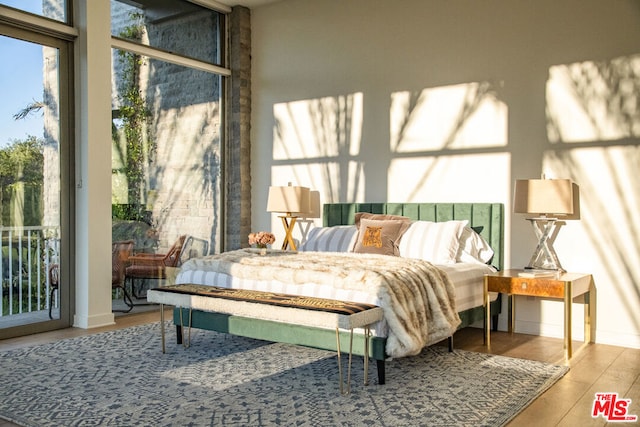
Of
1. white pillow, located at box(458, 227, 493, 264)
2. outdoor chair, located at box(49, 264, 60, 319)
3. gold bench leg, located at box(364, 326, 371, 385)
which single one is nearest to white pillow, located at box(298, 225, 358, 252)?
white pillow, located at box(458, 227, 493, 264)

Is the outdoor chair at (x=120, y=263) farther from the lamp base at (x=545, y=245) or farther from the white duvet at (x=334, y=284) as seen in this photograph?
the lamp base at (x=545, y=245)

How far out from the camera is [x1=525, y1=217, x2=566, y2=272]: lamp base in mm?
4980

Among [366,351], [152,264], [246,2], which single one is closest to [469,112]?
[366,351]

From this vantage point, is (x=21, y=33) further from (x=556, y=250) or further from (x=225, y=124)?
(x=556, y=250)

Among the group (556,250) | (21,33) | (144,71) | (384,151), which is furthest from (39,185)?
(556,250)

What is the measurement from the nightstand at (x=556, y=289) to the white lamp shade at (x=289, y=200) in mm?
2158

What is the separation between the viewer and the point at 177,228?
21.4 feet

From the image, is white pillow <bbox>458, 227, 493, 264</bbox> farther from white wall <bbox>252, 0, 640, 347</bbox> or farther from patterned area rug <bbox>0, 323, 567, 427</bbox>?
patterned area rug <bbox>0, 323, 567, 427</bbox>

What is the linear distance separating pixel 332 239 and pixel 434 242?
101 centimetres

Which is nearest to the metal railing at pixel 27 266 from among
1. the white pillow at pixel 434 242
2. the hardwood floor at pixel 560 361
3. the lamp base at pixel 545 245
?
the hardwood floor at pixel 560 361

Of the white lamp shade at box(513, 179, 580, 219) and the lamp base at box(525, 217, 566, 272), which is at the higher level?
the white lamp shade at box(513, 179, 580, 219)

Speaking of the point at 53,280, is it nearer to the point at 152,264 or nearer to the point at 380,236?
the point at 152,264

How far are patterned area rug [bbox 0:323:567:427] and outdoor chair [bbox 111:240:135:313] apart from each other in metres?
1.13

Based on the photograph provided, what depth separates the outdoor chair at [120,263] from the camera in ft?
19.2
